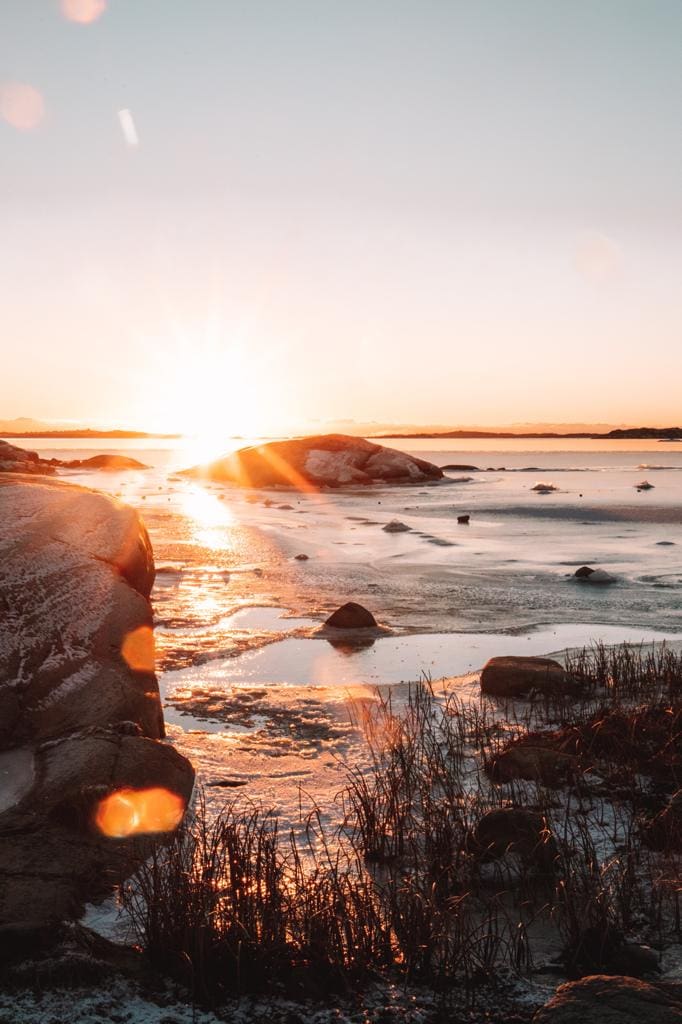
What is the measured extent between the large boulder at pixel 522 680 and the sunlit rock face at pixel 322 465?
33595mm

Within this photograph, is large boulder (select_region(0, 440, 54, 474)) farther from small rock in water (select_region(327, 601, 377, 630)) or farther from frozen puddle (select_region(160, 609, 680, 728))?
frozen puddle (select_region(160, 609, 680, 728))

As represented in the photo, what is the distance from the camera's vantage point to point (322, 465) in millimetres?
42844

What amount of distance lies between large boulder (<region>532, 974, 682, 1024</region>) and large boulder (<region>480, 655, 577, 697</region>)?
14.2 ft

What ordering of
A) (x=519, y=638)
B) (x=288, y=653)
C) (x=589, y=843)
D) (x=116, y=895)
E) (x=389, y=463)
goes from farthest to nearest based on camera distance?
(x=389, y=463) < (x=519, y=638) < (x=288, y=653) < (x=589, y=843) < (x=116, y=895)

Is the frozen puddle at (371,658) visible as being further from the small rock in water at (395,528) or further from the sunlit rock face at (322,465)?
the sunlit rock face at (322,465)

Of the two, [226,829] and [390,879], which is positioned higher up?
[226,829]

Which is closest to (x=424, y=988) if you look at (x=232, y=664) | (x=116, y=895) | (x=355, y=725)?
(x=116, y=895)

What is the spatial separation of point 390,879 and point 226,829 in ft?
2.67

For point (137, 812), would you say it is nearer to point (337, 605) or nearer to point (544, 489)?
point (337, 605)

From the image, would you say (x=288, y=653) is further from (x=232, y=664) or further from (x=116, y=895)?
(x=116, y=895)

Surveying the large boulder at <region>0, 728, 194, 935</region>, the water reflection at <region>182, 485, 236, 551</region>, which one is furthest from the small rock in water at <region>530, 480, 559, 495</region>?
the large boulder at <region>0, 728, 194, 935</region>

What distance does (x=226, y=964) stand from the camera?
3.23 m

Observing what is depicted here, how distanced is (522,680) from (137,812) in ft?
12.6

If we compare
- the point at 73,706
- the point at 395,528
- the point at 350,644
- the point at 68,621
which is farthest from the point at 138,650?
the point at 395,528
